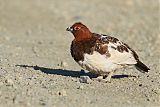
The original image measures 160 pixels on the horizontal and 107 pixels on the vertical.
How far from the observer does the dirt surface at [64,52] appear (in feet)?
30.3

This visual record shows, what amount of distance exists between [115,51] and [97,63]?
0.43 metres

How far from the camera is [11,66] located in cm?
1174

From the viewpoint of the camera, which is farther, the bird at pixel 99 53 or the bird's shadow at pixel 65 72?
the bird's shadow at pixel 65 72

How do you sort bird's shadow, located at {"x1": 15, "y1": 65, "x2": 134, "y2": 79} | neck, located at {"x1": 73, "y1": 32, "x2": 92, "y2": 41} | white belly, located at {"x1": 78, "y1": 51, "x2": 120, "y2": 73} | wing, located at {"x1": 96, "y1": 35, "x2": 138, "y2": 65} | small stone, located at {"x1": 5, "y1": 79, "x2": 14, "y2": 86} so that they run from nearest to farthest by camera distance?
small stone, located at {"x1": 5, "y1": 79, "x2": 14, "y2": 86}
white belly, located at {"x1": 78, "y1": 51, "x2": 120, "y2": 73}
wing, located at {"x1": 96, "y1": 35, "x2": 138, "y2": 65}
neck, located at {"x1": 73, "y1": 32, "x2": 92, "y2": 41}
bird's shadow, located at {"x1": 15, "y1": 65, "x2": 134, "y2": 79}

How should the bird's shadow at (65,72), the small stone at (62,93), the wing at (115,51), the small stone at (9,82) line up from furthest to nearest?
the bird's shadow at (65,72), the wing at (115,51), the small stone at (9,82), the small stone at (62,93)

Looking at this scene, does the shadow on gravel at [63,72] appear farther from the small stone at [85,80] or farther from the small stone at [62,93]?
the small stone at [62,93]

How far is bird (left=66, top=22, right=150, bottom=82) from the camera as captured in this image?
10484mm

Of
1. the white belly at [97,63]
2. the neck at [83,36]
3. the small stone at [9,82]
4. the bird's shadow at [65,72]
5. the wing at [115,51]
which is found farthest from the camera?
the bird's shadow at [65,72]

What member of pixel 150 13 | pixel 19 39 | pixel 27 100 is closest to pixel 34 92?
pixel 27 100

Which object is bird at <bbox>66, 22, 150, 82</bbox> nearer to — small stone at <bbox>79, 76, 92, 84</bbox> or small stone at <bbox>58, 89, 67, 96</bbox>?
small stone at <bbox>79, 76, 92, 84</bbox>

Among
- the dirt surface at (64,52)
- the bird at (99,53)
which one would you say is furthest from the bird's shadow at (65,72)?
the bird at (99,53)

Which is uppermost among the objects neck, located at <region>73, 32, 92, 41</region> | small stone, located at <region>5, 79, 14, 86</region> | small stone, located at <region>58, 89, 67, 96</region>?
neck, located at <region>73, 32, 92, 41</region>

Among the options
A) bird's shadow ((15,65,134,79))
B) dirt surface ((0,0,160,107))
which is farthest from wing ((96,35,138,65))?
bird's shadow ((15,65,134,79))

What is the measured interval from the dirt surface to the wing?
414mm
